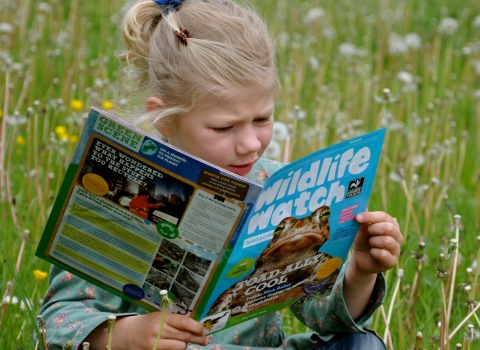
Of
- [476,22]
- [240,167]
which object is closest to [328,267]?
[240,167]

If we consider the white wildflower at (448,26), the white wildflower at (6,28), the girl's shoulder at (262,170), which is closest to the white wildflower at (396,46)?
the white wildflower at (448,26)

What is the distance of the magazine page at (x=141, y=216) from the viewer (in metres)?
1.18

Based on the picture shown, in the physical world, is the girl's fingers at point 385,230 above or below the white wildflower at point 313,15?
below

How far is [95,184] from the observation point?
1229mm

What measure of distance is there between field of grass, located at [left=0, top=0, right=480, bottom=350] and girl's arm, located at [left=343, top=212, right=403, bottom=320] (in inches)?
3.0

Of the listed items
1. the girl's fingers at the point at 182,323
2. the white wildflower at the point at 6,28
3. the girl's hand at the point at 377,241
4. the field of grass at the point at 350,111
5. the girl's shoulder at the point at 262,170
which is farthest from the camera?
the white wildflower at the point at 6,28

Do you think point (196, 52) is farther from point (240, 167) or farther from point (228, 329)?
point (228, 329)

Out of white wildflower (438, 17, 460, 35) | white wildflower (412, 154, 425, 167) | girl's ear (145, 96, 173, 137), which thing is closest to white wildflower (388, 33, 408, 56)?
white wildflower (438, 17, 460, 35)

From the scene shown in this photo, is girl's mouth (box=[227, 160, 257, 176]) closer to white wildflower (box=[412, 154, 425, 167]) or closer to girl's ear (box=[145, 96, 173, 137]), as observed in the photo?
girl's ear (box=[145, 96, 173, 137])

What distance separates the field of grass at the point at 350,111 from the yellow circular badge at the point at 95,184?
44 centimetres

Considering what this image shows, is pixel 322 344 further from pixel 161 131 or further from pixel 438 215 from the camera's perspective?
pixel 438 215

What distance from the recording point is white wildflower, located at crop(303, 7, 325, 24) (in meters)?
3.97

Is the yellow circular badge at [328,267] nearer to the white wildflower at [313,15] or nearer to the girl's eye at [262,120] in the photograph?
the girl's eye at [262,120]

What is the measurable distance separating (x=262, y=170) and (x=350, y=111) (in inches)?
62.2
